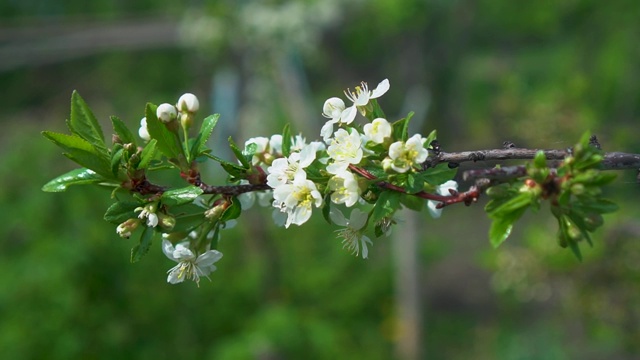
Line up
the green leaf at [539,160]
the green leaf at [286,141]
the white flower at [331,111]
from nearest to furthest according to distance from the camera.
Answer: the green leaf at [539,160], the white flower at [331,111], the green leaf at [286,141]

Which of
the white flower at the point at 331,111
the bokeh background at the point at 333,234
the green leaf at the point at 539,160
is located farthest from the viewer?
the bokeh background at the point at 333,234

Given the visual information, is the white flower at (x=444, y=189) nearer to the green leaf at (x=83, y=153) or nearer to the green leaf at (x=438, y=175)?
the green leaf at (x=438, y=175)

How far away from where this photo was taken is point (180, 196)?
0.92m

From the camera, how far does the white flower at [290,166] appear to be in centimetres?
91

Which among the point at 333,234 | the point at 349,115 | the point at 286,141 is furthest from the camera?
the point at 333,234

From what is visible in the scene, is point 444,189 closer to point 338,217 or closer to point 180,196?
point 338,217

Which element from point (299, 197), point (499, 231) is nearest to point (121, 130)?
point (299, 197)

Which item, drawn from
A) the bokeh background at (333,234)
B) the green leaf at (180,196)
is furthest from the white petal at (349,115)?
the bokeh background at (333,234)

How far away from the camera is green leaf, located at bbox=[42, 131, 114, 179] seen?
37.1 inches

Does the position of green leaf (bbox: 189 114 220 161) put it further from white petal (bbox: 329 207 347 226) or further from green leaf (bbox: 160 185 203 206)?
white petal (bbox: 329 207 347 226)

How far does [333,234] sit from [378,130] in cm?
270

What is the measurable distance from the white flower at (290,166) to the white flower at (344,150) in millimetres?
30

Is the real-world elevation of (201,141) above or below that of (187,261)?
above

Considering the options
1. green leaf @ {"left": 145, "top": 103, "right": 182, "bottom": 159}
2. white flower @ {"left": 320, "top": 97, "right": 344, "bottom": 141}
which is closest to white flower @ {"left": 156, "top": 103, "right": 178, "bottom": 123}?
green leaf @ {"left": 145, "top": 103, "right": 182, "bottom": 159}
